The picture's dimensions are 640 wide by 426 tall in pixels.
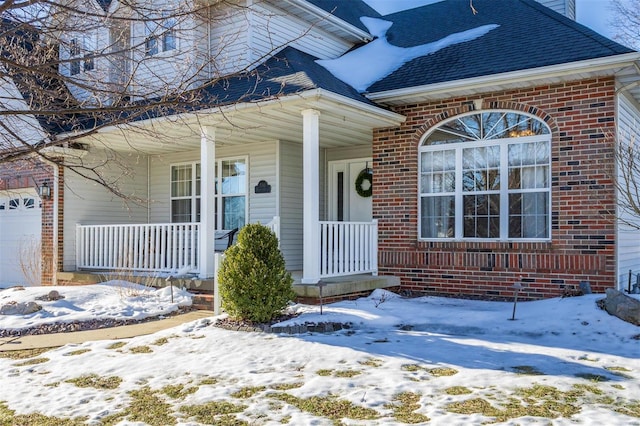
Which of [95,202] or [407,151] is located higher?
[407,151]

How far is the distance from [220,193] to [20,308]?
4785 millimetres

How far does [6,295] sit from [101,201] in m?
3.37

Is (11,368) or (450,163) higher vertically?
(450,163)

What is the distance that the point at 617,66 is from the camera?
7.66 metres

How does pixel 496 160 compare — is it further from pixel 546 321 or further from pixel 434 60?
pixel 546 321

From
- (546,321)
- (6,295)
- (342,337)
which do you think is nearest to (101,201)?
(6,295)

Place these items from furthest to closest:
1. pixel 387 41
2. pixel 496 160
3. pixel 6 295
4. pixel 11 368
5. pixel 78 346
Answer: pixel 387 41
pixel 6 295
pixel 496 160
pixel 78 346
pixel 11 368

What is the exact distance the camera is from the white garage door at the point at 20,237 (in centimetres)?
1251

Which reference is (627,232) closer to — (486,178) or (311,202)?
(486,178)

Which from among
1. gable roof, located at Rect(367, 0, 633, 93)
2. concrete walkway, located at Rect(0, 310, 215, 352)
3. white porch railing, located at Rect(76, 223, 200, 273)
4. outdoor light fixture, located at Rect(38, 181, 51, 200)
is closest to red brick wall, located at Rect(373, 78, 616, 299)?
gable roof, located at Rect(367, 0, 633, 93)

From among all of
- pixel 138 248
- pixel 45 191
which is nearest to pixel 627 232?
pixel 138 248

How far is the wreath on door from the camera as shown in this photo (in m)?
11.7

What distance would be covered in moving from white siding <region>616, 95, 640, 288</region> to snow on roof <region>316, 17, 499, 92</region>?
2850 mm

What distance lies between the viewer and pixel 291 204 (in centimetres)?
1183
